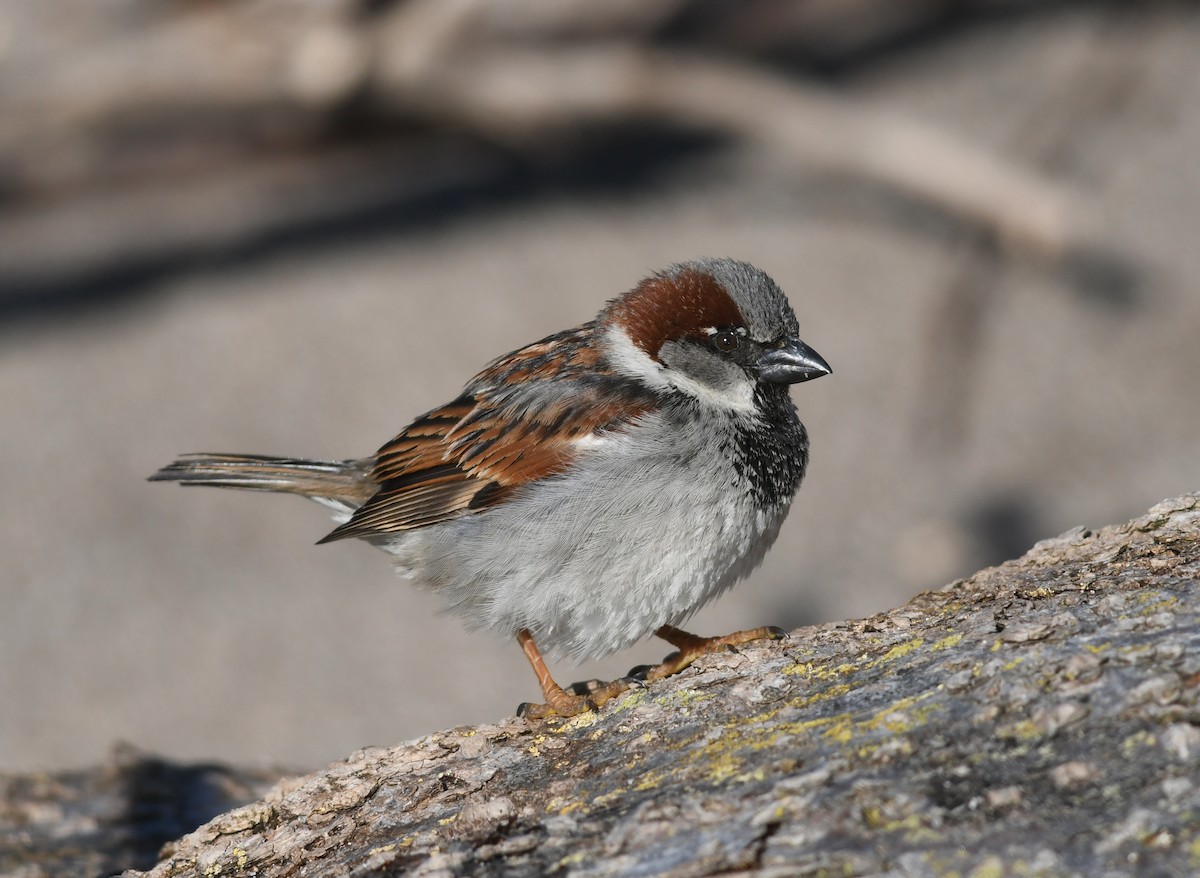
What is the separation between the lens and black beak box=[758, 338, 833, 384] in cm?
341

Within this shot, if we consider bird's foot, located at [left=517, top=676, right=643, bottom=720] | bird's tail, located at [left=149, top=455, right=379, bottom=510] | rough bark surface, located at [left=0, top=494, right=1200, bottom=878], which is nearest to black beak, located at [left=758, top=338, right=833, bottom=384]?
rough bark surface, located at [left=0, top=494, right=1200, bottom=878]

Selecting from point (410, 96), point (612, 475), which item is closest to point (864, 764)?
point (612, 475)

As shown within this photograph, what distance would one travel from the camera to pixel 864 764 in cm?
204

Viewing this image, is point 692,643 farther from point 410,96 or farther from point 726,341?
point 410,96

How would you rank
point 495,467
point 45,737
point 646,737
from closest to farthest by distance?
point 646,737, point 495,467, point 45,737

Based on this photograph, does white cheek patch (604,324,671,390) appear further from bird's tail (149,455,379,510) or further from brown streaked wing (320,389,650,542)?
bird's tail (149,455,379,510)

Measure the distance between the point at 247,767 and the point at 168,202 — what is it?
16.4ft

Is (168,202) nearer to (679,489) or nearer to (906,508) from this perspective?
(906,508)

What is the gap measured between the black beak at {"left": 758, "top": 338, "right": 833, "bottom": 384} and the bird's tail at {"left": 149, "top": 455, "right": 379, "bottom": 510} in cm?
124

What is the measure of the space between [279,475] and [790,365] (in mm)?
1602

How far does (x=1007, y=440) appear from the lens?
20.8 ft

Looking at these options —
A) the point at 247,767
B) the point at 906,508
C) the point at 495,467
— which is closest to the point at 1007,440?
the point at 906,508

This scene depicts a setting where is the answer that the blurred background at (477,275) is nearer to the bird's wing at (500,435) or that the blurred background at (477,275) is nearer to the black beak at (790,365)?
the bird's wing at (500,435)

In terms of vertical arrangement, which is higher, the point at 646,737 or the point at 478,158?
the point at 478,158
